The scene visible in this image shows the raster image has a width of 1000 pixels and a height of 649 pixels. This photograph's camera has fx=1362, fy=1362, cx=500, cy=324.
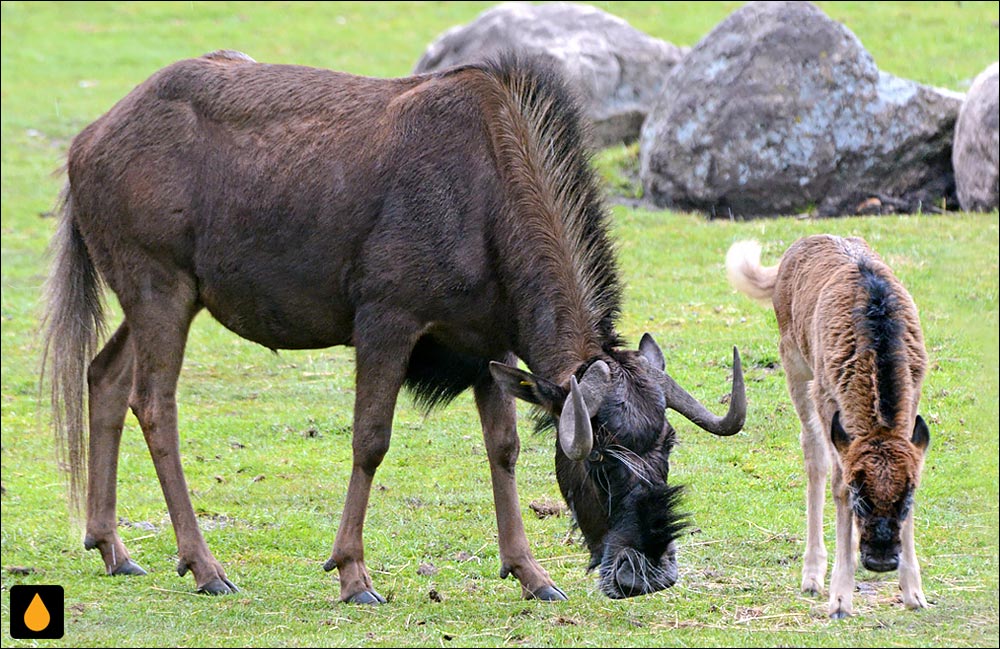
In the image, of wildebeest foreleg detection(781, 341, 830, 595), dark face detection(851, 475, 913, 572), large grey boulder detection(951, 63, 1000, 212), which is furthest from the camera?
large grey boulder detection(951, 63, 1000, 212)

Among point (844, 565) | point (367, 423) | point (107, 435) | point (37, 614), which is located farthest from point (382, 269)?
point (844, 565)

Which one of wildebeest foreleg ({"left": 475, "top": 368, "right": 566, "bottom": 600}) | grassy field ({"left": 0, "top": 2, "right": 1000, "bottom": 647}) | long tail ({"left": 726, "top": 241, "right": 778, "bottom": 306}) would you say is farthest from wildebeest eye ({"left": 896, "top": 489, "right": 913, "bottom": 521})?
long tail ({"left": 726, "top": 241, "right": 778, "bottom": 306})

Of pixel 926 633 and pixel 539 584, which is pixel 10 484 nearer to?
pixel 539 584

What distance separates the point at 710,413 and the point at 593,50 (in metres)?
14.4

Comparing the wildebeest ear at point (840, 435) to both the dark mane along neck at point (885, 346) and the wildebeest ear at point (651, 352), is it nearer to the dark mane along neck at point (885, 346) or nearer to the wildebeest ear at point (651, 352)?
the dark mane along neck at point (885, 346)

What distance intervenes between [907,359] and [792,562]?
1.70 metres

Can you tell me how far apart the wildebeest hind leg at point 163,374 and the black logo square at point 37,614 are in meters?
0.83

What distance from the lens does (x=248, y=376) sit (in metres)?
13.5

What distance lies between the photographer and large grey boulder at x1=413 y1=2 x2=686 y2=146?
→ 20.2 metres

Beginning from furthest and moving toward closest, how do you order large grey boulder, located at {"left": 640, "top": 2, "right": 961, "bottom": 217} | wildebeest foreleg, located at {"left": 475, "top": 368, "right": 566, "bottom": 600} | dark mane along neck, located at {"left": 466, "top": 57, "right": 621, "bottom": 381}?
large grey boulder, located at {"left": 640, "top": 2, "right": 961, "bottom": 217} < wildebeest foreleg, located at {"left": 475, "top": 368, "right": 566, "bottom": 600} < dark mane along neck, located at {"left": 466, "top": 57, "right": 621, "bottom": 381}

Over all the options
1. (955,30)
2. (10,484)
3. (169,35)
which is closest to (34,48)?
(169,35)

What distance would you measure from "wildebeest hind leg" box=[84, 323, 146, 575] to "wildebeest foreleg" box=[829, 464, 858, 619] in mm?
4306

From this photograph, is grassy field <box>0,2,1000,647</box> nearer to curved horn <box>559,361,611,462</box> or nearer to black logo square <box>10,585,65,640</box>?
black logo square <box>10,585,65,640</box>

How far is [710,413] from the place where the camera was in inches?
275
